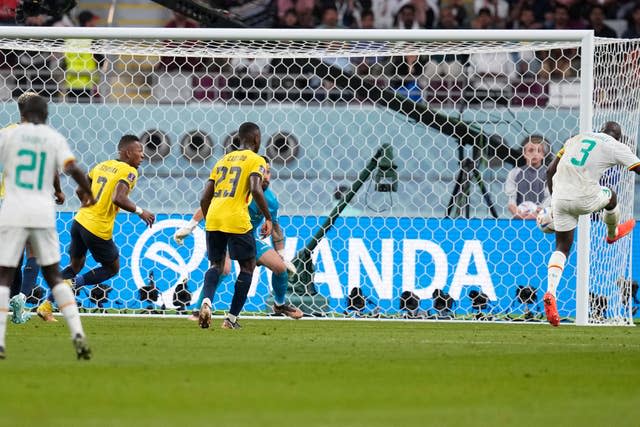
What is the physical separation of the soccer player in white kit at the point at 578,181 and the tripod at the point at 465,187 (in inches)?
84.9

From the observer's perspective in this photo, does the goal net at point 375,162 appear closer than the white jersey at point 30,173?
No

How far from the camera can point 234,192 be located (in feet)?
37.2

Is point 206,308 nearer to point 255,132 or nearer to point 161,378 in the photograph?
point 255,132

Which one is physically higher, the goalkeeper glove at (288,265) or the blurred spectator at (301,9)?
the blurred spectator at (301,9)

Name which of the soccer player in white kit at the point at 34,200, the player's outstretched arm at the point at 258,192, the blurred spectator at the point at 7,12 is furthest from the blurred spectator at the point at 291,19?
the soccer player in white kit at the point at 34,200

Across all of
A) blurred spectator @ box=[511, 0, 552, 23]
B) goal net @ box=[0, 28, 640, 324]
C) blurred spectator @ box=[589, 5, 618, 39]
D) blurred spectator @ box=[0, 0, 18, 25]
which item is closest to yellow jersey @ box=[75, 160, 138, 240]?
goal net @ box=[0, 28, 640, 324]

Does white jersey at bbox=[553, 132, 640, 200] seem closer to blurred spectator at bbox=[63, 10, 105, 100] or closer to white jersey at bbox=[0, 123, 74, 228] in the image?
white jersey at bbox=[0, 123, 74, 228]

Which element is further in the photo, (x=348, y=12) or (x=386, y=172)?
(x=348, y=12)

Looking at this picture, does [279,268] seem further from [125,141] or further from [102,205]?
[125,141]

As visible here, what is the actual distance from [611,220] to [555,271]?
0.98m

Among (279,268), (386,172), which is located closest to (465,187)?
(386,172)

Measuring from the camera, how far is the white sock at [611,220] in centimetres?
1230

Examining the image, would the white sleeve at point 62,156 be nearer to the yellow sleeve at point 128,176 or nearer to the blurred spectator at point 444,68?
the yellow sleeve at point 128,176

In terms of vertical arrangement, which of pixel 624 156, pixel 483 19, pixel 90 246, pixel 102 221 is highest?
pixel 483 19
